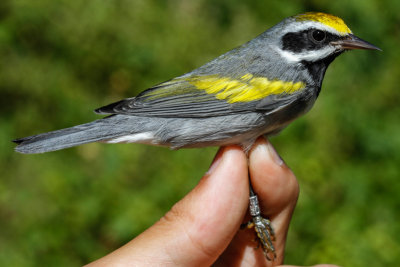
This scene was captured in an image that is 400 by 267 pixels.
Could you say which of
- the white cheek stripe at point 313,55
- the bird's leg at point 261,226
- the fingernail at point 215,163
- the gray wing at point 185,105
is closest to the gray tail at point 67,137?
the gray wing at point 185,105

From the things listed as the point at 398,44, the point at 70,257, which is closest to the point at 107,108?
the point at 70,257

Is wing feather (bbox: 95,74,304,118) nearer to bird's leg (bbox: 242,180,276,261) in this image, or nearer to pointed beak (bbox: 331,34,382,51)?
pointed beak (bbox: 331,34,382,51)

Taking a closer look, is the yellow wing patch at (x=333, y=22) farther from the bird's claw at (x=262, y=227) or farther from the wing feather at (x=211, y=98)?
the bird's claw at (x=262, y=227)

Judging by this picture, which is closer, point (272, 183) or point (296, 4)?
point (272, 183)

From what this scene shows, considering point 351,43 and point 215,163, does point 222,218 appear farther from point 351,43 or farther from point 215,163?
point 351,43

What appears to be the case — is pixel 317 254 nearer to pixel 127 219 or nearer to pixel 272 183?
pixel 272 183

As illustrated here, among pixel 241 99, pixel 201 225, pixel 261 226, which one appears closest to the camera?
pixel 201 225

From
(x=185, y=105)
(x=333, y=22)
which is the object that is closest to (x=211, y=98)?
(x=185, y=105)
